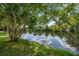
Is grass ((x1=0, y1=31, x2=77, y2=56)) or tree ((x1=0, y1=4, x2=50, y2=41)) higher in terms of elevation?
tree ((x1=0, y1=4, x2=50, y2=41))

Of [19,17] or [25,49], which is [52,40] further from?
[19,17]

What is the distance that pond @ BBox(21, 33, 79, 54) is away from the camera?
2.09m

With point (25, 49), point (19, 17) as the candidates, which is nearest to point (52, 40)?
point (25, 49)

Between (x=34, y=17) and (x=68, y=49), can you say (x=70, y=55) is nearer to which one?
(x=68, y=49)

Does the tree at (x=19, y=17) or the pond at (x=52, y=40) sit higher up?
the tree at (x=19, y=17)

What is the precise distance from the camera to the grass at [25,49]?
2.08m

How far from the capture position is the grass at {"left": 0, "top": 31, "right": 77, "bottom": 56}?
6.82 ft

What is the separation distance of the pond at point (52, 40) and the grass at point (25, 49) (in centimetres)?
4

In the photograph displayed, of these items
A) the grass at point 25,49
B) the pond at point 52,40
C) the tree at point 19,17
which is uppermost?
the tree at point 19,17

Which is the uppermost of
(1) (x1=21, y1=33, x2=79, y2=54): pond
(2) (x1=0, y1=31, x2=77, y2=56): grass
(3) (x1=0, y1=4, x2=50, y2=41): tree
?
(3) (x1=0, y1=4, x2=50, y2=41): tree

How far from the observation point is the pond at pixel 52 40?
2.09 m

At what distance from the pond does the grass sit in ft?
0.13

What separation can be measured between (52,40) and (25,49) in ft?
0.96

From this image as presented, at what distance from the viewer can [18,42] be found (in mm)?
2127
